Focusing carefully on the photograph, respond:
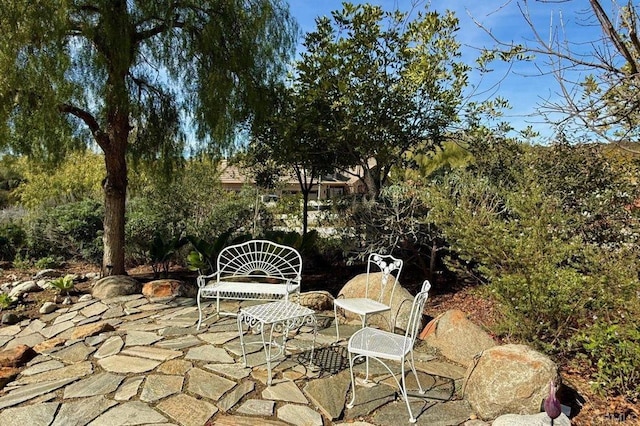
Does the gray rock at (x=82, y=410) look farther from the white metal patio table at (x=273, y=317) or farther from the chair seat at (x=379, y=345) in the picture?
the chair seat at (x=379, y=345)

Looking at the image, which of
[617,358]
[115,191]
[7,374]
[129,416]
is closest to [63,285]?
[115,191]

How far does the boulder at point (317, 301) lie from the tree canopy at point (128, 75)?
2.52 meters

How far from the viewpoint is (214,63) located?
5.66m

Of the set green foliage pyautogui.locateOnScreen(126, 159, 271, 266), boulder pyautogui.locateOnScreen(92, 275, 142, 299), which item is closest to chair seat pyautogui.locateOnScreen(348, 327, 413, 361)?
boulder pyautogui.locateOnScreen(92, 275, 142, 299)

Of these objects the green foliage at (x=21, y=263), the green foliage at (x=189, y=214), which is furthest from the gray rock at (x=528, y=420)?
the green foliage at (x=21, y=263)

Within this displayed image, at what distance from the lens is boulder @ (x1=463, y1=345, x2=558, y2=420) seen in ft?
8.85

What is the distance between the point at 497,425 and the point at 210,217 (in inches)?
269

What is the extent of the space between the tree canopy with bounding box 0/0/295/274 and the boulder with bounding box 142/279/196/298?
888mm

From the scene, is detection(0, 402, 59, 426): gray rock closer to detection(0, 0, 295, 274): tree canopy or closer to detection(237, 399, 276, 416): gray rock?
detection(237, 399, 276, 416): gray rock

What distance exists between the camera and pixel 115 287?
588 centimetres

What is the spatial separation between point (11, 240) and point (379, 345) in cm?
903

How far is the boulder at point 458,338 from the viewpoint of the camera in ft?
12.3

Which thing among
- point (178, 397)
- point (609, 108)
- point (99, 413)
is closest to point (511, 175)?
point (609, 108)

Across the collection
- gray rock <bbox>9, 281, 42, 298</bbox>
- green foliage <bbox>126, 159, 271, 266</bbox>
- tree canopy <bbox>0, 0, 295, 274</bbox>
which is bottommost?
gray rock <bbox>9, 281, 42, 298</bbox>
